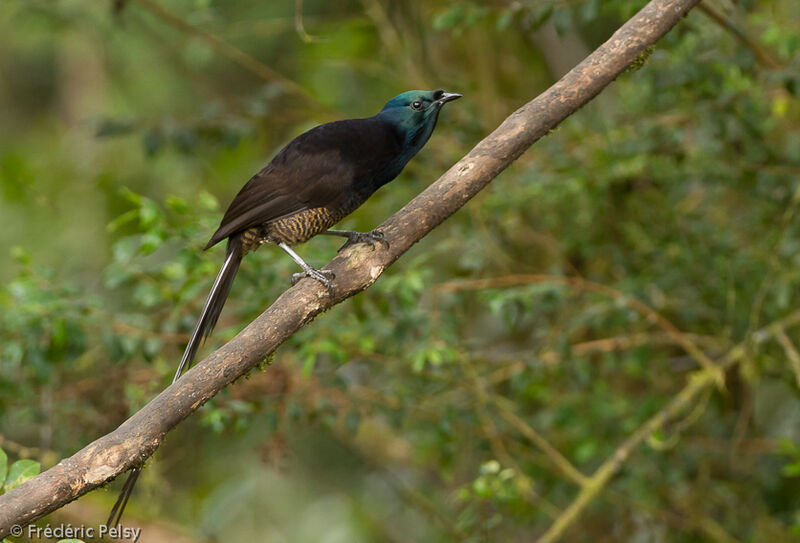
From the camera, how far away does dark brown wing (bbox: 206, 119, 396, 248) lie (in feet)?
9.46

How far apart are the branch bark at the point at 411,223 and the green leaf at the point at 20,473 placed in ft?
1.25

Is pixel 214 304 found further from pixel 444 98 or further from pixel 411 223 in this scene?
pixel 444 98

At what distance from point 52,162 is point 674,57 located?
454 centimetres

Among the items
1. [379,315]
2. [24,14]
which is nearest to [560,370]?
[379,315]

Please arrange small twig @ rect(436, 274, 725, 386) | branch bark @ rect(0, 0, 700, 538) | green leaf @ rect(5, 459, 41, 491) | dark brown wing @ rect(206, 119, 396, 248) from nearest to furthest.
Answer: branch bark @ rect(0, 0, 700, 538)
green leaf @ rect(5, 459, 41, 491)
dark brown wing @ rect(206, 119, 396, 248)
small twig @ rect(436, 274, 725, 386)

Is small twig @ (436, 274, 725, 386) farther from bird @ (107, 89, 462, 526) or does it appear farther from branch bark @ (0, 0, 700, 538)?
branch bark @ (0, 0, 700, 538)

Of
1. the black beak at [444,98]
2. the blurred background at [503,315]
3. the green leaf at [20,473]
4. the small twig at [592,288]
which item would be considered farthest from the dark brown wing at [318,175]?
the green leaf at [20,473]

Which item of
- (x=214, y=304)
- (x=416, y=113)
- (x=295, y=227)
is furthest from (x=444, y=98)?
(x=214, y=304)

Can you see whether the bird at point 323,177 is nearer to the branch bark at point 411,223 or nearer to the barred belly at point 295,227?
the barred belly at point 295,227

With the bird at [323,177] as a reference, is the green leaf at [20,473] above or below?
below

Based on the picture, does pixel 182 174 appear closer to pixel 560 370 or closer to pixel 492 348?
pixel 492 348

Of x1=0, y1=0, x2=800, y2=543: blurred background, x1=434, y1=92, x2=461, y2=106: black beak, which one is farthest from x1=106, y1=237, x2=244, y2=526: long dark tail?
x1=434, y1=92, x2=461, y2=106: black beak

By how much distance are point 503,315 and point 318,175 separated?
3.68ft

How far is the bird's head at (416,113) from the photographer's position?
9.66 ft
